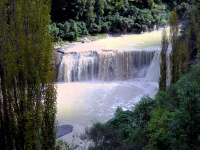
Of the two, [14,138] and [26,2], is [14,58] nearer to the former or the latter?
[26,2]

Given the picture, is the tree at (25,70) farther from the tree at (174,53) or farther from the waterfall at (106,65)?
the waterfall at (106,65)

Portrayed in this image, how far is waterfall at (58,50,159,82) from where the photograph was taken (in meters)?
26.2

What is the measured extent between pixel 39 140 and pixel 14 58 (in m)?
2.62

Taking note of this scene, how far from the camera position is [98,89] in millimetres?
23812

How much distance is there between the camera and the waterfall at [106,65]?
86.1 ft

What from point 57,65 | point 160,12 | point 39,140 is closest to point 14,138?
point 39,140

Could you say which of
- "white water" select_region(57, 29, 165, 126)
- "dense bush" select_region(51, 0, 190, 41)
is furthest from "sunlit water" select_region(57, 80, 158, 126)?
"dense bush" select_region(51, 0, 190, 41)

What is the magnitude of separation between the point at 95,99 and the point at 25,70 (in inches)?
499

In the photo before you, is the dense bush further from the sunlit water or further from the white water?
the sunlit water

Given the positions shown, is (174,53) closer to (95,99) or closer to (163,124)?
(95,99)

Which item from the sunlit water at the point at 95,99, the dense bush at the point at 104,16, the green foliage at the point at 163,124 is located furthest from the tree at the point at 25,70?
the dense bush at the point at 104,16

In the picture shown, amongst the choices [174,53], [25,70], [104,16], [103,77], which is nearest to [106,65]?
[103,77]

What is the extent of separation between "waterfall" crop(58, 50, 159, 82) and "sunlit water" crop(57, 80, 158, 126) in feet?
3.15

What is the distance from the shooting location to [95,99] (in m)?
21.6
